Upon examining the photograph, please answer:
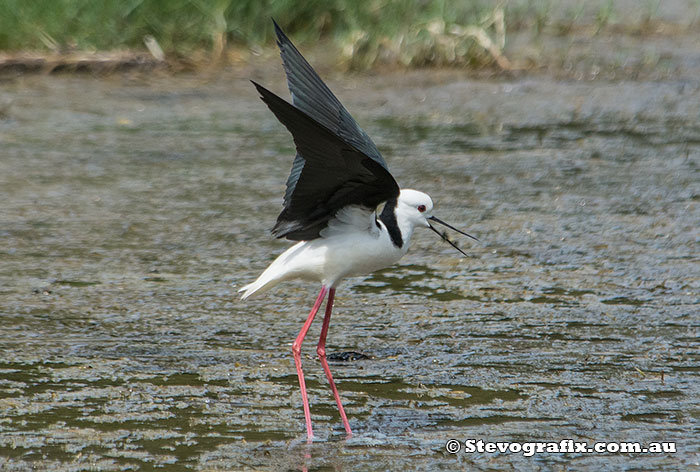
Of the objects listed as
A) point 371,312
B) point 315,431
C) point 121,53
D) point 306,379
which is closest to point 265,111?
point 121,53

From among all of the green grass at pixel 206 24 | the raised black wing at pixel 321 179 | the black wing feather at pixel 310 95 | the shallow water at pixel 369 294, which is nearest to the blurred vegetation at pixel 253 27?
the green grass at pixel 206 24

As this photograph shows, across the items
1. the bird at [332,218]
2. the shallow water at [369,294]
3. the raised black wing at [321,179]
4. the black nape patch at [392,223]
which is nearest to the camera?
the raised black wing at [321,179]

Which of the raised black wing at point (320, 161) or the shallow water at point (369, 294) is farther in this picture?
the shallow water at point (369, 294)

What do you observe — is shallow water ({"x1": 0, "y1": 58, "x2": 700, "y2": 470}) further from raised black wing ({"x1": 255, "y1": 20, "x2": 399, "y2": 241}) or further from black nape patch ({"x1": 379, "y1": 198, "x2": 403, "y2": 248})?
raised black wing ({"x1": 255, "y1": 20, "x2": 399, "y2": 241})

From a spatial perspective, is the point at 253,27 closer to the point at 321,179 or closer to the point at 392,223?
the point at 392,223

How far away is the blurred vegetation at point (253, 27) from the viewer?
1002 cm

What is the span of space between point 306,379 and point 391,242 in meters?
0.63

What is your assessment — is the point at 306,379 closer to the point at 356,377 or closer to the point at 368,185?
the point at 356,377

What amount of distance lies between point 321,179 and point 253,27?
22.7 ft

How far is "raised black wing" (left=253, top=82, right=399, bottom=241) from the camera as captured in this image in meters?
3.43

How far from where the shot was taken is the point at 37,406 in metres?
3.84

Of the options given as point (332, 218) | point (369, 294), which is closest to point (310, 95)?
point (332, 218)

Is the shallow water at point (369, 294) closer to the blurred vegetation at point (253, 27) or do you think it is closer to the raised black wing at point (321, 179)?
the raised black wing at point (321, 179)

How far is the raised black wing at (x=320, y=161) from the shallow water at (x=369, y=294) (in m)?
0.61
